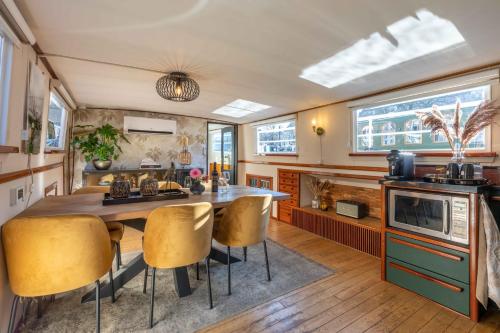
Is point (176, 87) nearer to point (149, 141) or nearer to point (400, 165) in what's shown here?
point (400, 165)

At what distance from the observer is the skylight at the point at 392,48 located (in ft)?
5.30

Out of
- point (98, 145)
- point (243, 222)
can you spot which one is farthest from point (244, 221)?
point (98, 145)

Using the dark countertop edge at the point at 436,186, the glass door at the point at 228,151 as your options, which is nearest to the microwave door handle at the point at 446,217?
the dark countertop edge at the point at 436,186

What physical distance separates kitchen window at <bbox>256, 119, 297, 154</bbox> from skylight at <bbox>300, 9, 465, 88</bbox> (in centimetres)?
212

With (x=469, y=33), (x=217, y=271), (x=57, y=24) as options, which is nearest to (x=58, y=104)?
(x=57, y=24)

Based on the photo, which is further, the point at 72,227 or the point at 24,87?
the point at 24,87

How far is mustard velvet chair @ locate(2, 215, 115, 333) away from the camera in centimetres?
130

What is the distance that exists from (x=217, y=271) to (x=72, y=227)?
1.62m

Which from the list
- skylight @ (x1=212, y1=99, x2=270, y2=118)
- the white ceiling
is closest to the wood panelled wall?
the white ceiling

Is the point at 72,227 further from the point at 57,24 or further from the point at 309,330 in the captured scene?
the point at 309,330

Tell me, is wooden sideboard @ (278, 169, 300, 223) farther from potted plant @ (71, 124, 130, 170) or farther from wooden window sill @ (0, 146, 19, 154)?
wooden window sill @ (0, 146, 19, 154)

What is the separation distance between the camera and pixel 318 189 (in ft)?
13.7

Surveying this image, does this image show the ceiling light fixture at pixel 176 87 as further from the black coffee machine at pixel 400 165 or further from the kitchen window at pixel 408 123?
the kitchen window at pixel 408 123

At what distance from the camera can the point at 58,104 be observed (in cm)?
327
